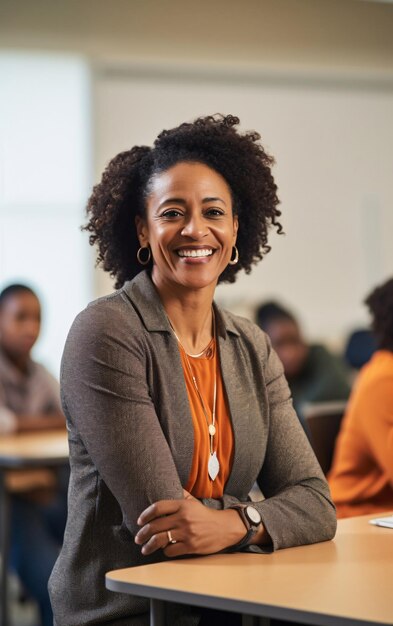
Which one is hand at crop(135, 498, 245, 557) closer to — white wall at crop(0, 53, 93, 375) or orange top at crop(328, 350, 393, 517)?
orange top at crop(328, 350, 393, 517)

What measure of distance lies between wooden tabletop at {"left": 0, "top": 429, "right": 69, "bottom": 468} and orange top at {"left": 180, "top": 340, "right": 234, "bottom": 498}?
1.85 m

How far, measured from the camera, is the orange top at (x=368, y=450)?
9.14 feet

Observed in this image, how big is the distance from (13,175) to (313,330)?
90.5 inches

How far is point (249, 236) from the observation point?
241cm

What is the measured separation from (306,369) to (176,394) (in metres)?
2.92

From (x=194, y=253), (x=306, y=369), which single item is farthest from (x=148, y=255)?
(x=306, y=369)

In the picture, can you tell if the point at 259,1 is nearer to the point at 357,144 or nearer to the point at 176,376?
the point at 357,144

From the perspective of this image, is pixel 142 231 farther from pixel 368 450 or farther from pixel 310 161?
pixel 310 161

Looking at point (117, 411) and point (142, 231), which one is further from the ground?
point (142, 231)

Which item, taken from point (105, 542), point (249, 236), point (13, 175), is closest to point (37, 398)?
point (13, 175)

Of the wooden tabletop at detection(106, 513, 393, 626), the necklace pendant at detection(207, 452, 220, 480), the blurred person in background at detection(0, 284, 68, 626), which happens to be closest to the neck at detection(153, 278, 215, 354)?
the necklace pendant at detection(207, 452, 220, 480)

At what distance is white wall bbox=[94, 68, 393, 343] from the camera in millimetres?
6570

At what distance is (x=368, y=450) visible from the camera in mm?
2857

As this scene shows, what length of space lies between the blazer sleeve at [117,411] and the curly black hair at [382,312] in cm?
126
